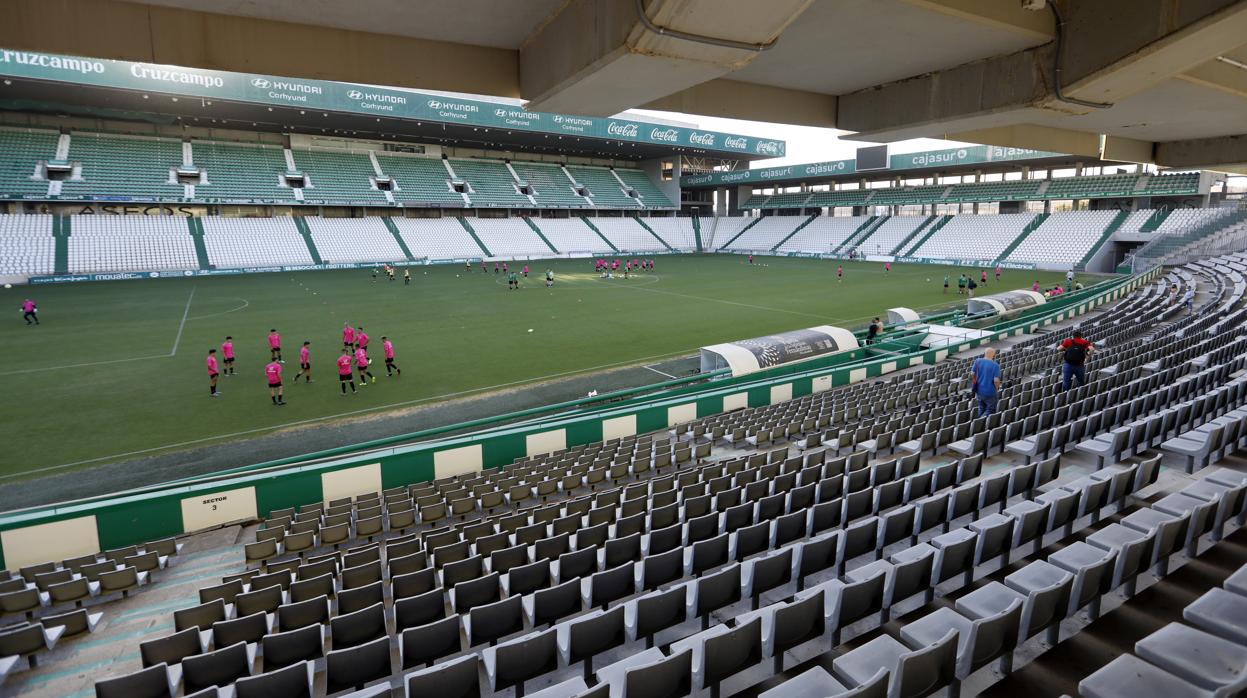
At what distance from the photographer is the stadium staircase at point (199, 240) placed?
47344 mm

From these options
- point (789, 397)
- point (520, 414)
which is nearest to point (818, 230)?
point (789, 397)

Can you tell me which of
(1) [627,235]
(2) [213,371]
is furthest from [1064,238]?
(2) [213,371]

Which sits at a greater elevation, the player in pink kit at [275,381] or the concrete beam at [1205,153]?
the concrete beam at [1205,153]

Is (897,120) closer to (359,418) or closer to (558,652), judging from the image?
(558,652)

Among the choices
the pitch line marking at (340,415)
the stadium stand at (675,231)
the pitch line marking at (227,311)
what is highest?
the stadium stand at (675,231)

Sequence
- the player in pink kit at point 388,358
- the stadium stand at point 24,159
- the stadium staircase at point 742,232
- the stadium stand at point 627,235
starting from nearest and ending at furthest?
the player in pink kit at point 388,358
the stadium stand at point 24,159
the stadium stand at point 627,235
the stadium staircase at point 742,232

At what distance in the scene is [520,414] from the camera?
1380 centimetres

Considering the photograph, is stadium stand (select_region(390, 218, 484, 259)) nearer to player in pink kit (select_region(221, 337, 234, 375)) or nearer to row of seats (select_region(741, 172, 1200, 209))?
player in pink kit (select_region(221, 337, 234, 375))

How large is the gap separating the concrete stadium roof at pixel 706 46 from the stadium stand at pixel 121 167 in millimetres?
56366

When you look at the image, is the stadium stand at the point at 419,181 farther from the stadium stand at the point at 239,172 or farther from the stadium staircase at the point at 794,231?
the stadium staircase at the point at 794,231

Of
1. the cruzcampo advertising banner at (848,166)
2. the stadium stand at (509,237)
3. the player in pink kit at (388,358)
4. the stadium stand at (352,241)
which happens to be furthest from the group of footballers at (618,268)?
the player in pink kit at (388,358)

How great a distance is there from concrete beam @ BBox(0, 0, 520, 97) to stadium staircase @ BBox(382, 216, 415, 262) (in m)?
52.3

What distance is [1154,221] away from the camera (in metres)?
48.8

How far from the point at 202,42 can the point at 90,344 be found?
24648mm
